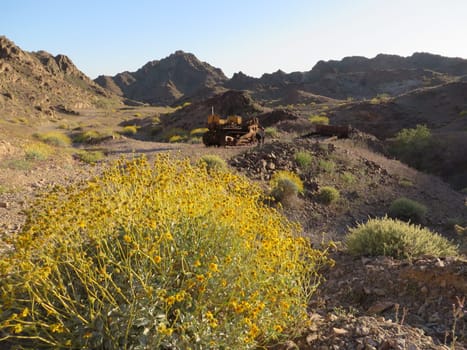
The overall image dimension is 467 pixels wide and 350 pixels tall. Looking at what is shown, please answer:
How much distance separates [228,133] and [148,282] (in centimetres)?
1292

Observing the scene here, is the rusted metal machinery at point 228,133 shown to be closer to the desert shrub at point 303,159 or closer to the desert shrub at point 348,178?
the desert shrub at point 303,159

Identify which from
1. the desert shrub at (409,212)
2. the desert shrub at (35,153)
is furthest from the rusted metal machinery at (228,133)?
the desert shrub at (409,212)

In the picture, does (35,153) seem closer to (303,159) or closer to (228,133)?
(228,133)

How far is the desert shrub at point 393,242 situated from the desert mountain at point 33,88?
1675 inches

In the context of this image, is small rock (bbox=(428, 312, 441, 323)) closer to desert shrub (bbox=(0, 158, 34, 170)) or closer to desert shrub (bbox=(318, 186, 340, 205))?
desert shrub (bbox=(318, 186, 340, 205))

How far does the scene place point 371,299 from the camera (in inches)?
170

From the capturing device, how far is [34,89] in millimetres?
55562

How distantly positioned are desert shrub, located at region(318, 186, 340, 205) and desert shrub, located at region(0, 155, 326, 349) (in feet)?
22.3

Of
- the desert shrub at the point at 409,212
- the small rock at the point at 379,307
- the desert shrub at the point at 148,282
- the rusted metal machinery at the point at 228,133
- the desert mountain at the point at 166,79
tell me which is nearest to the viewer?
the desert shrub at the point at 148,282

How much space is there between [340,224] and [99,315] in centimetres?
756

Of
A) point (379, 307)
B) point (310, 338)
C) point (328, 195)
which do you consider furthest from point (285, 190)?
point (310, 338)

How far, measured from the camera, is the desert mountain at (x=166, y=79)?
350ft

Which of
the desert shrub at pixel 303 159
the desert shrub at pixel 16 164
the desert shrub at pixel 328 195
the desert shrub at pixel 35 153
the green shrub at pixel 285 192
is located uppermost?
the desert shrub at pixel 35 153

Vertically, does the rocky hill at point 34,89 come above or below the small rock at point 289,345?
above
